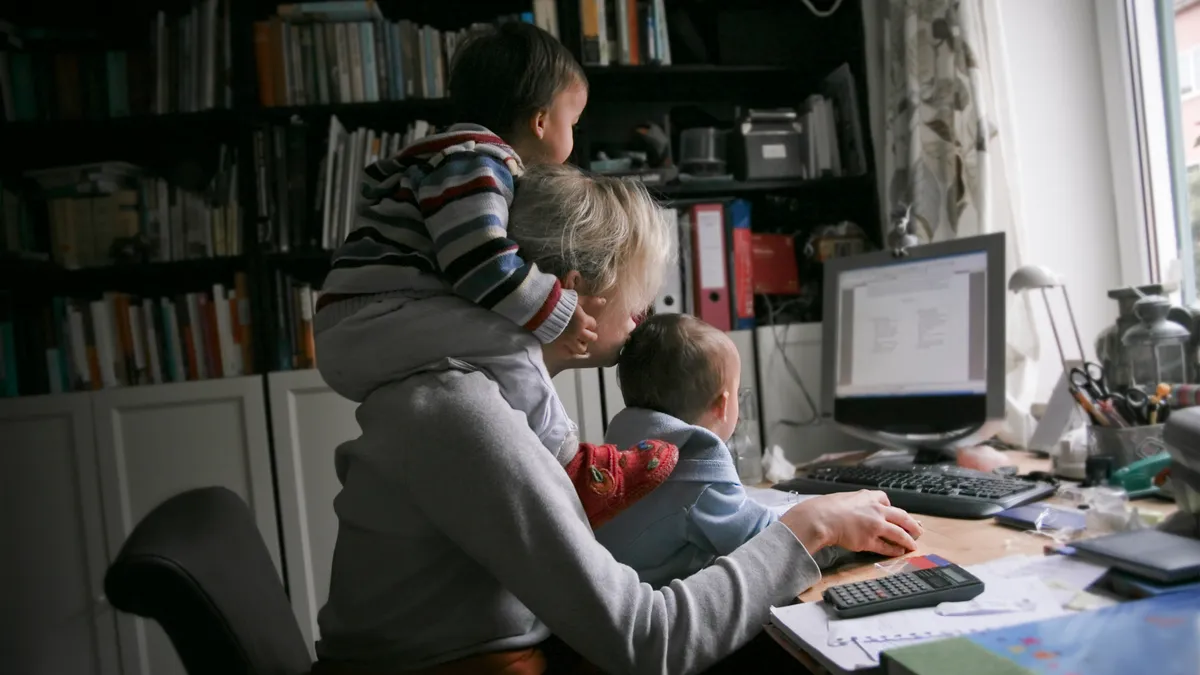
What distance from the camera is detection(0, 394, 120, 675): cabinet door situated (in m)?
1.98

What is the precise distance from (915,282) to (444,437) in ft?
3.83

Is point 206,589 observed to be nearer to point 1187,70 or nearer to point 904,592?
point 904,592

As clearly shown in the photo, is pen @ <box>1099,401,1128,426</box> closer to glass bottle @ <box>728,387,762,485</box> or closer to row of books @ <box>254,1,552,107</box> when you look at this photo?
glass bottle @ <box>728,387,762,485</box>

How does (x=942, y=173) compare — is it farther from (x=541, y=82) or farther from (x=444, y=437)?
Answer: (x=444, y=437)

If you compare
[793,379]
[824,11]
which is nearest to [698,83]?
[824,11]

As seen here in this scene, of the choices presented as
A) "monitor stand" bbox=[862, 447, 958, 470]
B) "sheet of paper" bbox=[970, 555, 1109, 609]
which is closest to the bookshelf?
"monitor stand" bbox=[862, 447, 958, 470]

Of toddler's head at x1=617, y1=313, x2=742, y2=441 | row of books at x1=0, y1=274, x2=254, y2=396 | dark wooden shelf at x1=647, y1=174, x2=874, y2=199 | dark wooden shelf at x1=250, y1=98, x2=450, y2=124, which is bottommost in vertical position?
toddler's head at x1=617, y1=313, x2=742, y2=441

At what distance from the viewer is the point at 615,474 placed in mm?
1015

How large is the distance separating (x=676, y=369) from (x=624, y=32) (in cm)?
124

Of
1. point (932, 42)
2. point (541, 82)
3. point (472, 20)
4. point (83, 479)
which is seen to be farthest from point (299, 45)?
point (932, 42)

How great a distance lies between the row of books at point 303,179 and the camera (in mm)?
2086

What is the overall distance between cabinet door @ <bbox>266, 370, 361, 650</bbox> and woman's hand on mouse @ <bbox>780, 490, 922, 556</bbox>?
1.39 meters

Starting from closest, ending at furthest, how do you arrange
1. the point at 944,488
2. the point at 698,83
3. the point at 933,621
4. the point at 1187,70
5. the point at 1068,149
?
the point at 933,621 < the point at 944,488 < the point at 1187,70 < the point at 1068,149 < the point at 698,83

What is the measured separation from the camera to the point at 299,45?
6.88 ft
